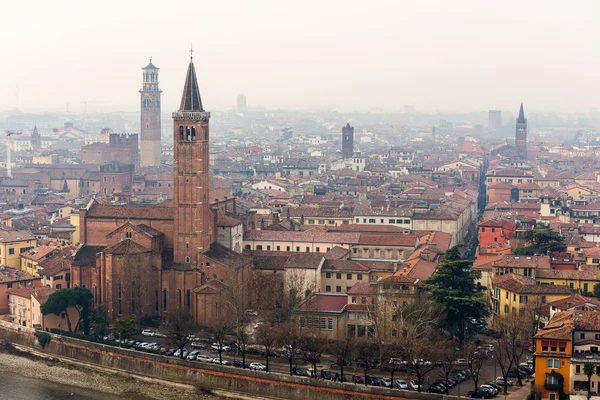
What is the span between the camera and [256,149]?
5600 inches

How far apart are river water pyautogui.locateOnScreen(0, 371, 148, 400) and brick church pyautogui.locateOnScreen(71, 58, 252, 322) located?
16.5ft

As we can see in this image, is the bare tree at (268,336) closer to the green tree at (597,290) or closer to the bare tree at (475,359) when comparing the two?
the bare tree at (475,359)

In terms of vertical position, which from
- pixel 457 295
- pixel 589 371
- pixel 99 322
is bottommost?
pixel 99 322

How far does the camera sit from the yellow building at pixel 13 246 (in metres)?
47.8

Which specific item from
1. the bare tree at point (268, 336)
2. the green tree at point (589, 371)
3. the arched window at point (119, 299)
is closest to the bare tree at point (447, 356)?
the green tree at point (589, 371)

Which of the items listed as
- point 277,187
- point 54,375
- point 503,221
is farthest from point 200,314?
point 277,187

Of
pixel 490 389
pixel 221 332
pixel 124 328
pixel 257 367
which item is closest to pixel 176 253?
pixel 124 328

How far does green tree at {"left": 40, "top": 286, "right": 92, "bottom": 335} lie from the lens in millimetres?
39406

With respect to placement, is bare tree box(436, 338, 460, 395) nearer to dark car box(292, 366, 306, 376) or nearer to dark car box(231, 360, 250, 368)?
dark car box(292, 366, 306, 376)

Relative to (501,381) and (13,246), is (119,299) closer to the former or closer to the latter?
(13,246)

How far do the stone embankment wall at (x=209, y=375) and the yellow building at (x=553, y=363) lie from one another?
2710 millimetres

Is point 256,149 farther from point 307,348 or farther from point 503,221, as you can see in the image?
point 307,348

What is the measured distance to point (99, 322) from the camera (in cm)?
3875

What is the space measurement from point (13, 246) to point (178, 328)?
15.9 meters
